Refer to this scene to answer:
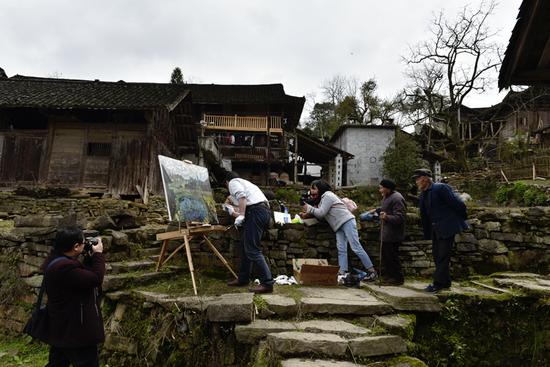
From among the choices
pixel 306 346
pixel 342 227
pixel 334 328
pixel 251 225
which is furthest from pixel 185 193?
pixel 306 346

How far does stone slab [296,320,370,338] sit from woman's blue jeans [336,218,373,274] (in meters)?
1.75

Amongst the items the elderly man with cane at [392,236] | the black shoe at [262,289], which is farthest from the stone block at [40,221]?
the elderly man with cane at [392,236]

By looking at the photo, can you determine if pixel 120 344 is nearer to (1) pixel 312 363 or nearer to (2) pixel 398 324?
(1) pixel 312 363

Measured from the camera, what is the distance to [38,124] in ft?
45.1

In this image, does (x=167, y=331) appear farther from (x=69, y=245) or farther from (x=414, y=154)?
(x=414, y=154)

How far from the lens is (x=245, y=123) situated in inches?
897

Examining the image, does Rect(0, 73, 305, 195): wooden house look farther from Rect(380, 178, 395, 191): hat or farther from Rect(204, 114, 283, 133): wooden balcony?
Rect(380, 178, 395, 191): hat

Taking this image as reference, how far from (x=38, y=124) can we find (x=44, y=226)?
34.5 feet

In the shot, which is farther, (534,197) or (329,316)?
(534,197)

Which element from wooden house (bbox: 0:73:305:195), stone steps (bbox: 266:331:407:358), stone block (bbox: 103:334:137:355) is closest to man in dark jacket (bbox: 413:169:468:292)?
stone steps (bbox: 266:331:407:358)

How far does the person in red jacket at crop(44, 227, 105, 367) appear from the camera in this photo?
2.80m

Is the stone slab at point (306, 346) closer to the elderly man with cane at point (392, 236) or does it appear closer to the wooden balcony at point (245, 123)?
the elderly man with cane at point (392, 236)

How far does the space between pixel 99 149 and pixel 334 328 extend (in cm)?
1293

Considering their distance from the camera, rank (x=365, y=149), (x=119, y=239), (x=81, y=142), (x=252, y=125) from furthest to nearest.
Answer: (x=365, y=149) < (x=252, y=125) < (x=81, y=142) < (x=119, y=239)
